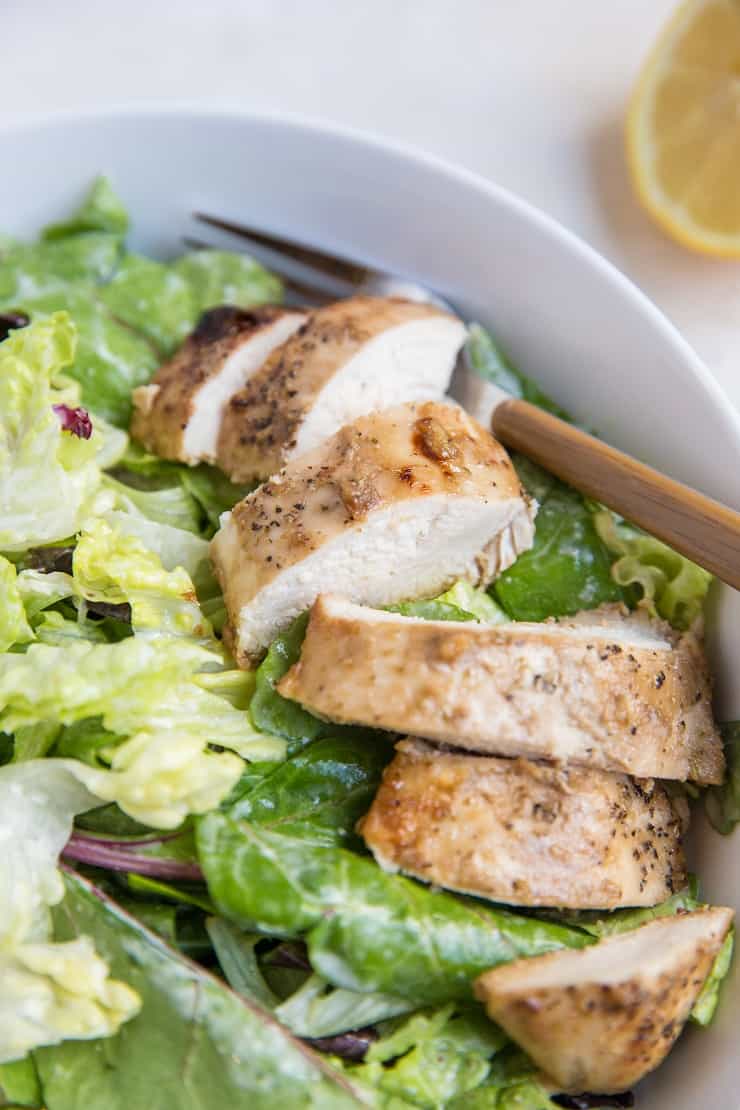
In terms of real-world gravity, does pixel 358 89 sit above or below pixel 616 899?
above

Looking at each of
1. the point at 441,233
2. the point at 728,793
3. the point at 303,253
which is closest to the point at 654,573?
the point at 728,793

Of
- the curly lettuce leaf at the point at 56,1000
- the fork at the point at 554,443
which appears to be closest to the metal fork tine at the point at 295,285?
the fork at the point at 554,443

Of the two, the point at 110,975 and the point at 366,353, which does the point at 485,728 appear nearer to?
the point at 110,975

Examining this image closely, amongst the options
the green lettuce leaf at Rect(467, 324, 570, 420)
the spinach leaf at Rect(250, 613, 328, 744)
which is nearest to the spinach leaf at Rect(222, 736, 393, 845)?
the spinach leaf at Rect(250, 613, 328, 744)

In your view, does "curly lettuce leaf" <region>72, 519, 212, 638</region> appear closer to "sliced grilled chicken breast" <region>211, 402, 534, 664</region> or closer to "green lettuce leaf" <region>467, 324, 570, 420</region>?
"sliced grilled chicken breast" <region>211, 402, 534, 664</region>

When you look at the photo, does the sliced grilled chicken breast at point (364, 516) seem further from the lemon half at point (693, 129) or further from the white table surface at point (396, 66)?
the white table surface at point (396, 66)

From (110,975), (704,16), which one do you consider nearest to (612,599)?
(110,975)

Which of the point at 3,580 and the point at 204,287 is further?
the point at 204,287

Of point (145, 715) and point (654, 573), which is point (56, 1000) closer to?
point (145, 715)
